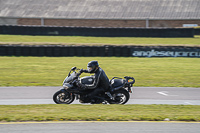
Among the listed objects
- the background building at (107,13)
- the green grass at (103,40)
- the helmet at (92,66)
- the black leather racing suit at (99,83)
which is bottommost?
the black leather racing suit at (99,83)

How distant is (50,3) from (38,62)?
2538 centimetres

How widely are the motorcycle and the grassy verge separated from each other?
778mm

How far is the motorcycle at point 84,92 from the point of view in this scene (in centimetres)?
991

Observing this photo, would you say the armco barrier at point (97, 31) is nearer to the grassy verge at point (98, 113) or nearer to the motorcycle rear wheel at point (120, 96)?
the motorcycle rear wheel at point (120, 96)

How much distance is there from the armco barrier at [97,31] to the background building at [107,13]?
10712 millimetres

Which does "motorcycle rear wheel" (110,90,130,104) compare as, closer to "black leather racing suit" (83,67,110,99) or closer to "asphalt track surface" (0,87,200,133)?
"black leather racing suit" (83,67,110,99)

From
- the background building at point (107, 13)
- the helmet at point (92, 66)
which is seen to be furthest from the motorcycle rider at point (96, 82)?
the background building at point (107, 13)

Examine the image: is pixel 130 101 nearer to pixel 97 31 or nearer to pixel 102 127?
pixel 102 127

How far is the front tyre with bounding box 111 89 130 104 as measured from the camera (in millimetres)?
10094

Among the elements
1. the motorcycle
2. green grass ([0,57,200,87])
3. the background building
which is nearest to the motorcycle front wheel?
the motorcycle

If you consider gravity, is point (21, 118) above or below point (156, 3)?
below

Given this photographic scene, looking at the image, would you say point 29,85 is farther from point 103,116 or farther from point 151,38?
point 151,38

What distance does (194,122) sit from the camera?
7.50 meters

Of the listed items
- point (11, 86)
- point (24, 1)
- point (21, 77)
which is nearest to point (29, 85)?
point (11, 86)
